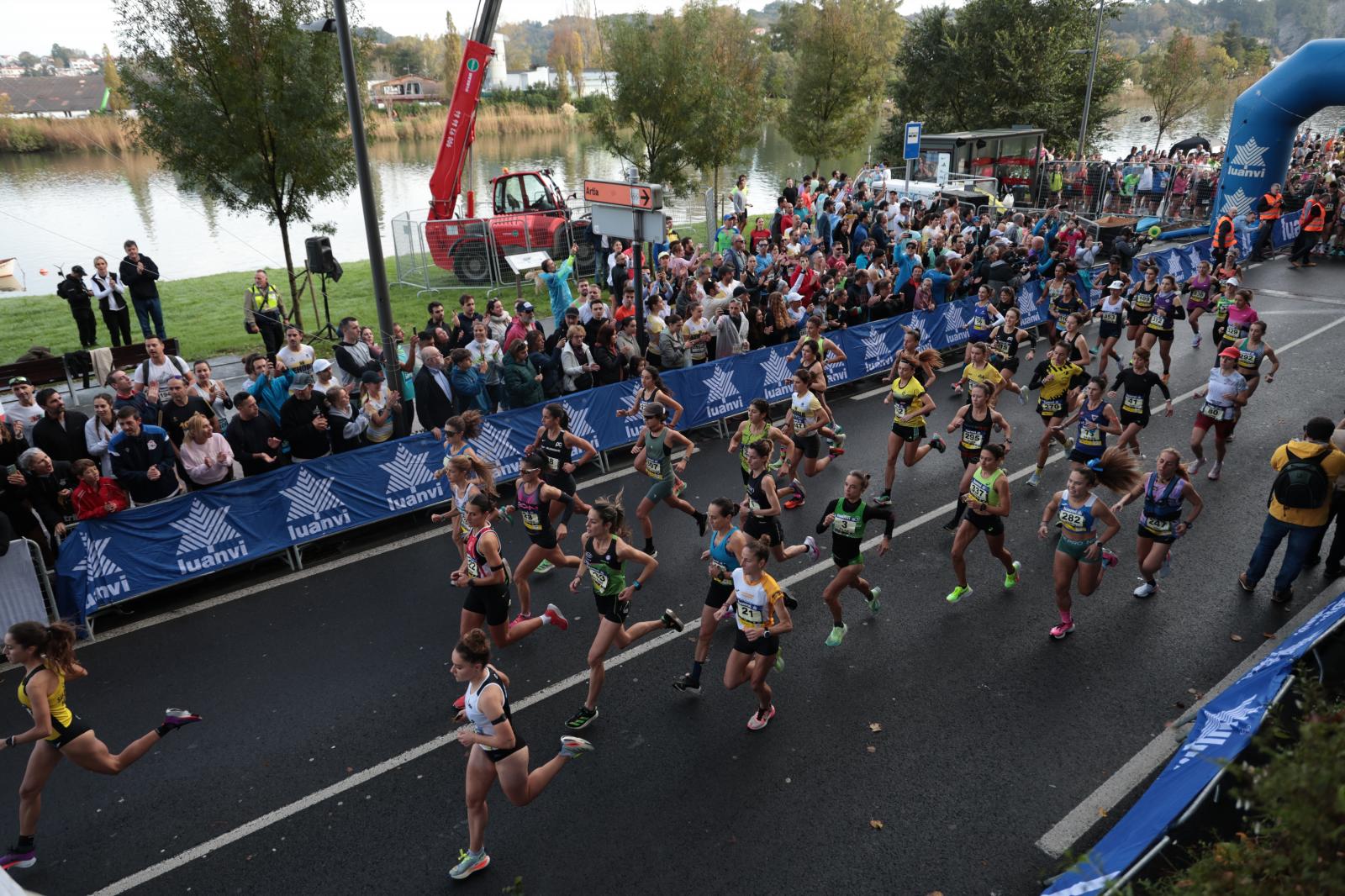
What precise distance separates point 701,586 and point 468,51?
40.9 feet

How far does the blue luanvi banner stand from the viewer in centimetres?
460

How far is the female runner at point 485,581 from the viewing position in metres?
6.82

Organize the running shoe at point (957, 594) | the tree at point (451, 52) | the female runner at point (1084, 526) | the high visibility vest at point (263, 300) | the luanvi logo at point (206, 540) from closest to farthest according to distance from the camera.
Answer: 1. the female runner at point (1084, 526)
2. the running shoe at point (957, 594)
3. the luanvi logo at point (206, 540)
4. the high visibility vest at point (263, 300)
5. the tree at point (451, 52)

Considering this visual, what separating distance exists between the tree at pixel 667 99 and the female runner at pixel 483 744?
19016mm

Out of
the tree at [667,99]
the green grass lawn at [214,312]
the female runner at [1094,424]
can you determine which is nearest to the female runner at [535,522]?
the female runner at [1094,424]

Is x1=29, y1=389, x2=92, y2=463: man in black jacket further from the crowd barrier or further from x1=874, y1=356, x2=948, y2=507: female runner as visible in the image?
x1=874, y1=356, x2=948, y2=507: female runner

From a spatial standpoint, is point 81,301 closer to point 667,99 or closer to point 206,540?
point 206,540

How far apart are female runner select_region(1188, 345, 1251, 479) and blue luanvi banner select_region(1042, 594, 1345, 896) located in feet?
14.8

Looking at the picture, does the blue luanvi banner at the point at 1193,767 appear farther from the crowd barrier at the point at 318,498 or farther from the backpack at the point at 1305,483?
the crowd barrier at the point at 318,498

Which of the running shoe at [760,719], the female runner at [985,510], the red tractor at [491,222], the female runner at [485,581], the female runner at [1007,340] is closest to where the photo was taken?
the running shoe at [760,719]

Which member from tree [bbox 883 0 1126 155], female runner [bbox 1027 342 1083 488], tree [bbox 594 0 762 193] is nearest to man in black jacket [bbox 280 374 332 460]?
female runner [bbox 1027 342 1083 488]

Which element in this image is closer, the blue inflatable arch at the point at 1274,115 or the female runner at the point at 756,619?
the female runner at the point at 756,619

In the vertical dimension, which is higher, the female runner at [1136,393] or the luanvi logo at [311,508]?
the female runner at [1136,393]

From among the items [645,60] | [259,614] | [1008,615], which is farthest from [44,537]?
[645,60]
